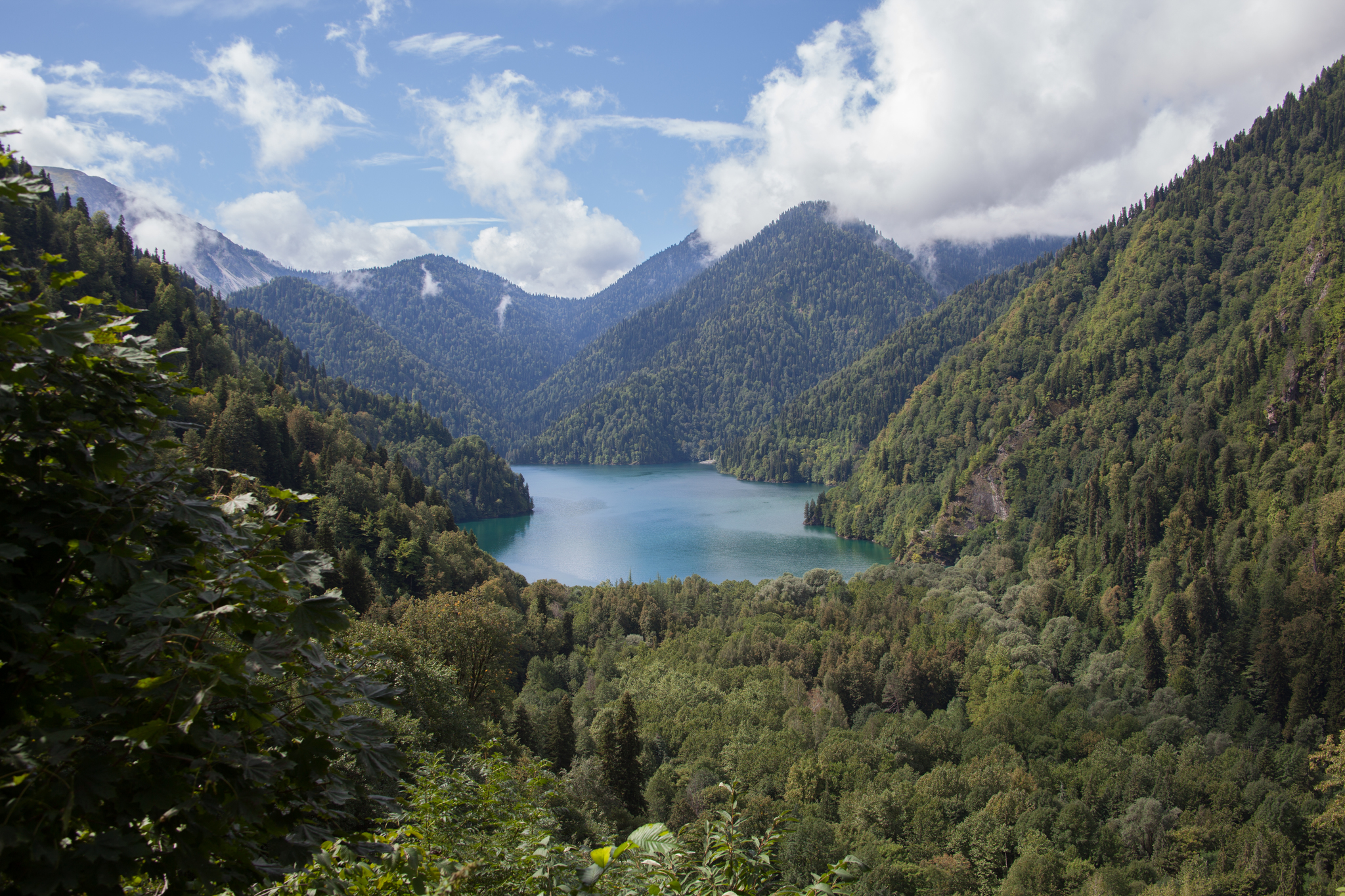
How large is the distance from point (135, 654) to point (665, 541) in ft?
403

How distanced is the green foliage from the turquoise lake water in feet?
310

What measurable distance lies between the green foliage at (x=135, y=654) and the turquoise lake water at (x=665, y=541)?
94622 mm

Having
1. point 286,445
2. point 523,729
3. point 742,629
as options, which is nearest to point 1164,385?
point 742,629

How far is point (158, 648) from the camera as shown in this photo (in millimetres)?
3195

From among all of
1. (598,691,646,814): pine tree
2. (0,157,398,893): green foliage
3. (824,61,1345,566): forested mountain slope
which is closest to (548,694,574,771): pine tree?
(598,691,646,814): pine tree

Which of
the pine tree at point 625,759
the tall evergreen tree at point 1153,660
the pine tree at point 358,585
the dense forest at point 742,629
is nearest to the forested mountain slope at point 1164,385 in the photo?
the dense forest at point 742,629

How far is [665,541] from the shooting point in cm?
12494

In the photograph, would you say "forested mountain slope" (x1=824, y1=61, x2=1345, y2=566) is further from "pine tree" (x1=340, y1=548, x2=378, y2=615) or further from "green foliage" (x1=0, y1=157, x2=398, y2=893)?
"green foliage" (x1=0, y1=157, x2=398, y2=893)

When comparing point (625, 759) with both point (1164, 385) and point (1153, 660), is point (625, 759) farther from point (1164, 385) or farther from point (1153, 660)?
point (1164, 385)

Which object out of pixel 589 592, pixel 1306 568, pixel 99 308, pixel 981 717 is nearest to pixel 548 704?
pixel 589 592

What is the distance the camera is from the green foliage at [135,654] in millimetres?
2938

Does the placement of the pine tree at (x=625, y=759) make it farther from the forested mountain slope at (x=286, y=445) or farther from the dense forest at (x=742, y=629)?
the forested mountain slope at (x=286, y=445)

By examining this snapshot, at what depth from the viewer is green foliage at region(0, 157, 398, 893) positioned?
2938 millimetres

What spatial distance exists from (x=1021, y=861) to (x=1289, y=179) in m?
139
